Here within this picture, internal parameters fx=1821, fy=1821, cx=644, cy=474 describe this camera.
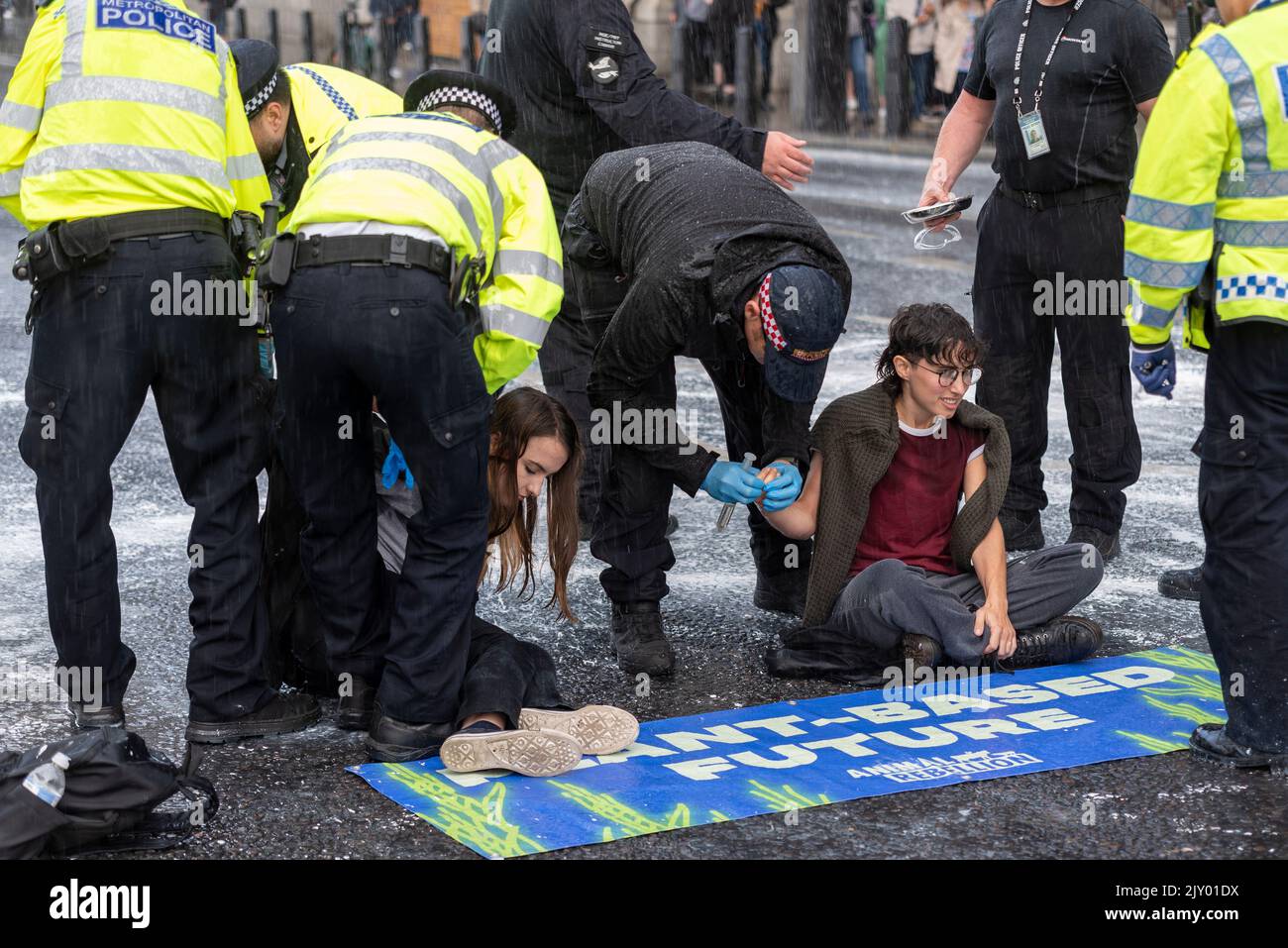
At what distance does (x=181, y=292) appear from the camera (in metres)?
3.89

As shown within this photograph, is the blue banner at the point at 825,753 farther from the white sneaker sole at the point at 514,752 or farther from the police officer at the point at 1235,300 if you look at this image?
the police officer at the point at 1235,300

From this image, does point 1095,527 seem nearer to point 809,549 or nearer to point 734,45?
point 809,549

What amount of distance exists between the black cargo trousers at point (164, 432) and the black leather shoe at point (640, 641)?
0.98m

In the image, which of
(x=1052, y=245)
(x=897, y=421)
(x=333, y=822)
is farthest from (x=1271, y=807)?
(x=1052, y=245)

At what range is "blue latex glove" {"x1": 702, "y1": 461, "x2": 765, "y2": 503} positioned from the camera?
4.65 m

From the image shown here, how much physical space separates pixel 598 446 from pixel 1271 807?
8.43 feet

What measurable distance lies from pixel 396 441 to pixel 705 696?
1108 millimetres

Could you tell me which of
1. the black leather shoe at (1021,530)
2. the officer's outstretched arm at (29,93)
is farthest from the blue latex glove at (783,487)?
the officer's outstretched arm at (29,93)

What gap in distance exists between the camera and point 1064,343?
5762 mm

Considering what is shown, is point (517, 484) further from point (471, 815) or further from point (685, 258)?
point (471, 815)

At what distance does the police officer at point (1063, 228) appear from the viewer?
18.2ft

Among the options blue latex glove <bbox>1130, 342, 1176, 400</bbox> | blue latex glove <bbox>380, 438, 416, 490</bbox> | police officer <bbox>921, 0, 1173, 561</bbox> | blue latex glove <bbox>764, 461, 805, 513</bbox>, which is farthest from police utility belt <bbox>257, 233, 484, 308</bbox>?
police officer <bbox>921, 0, 1173, 561</bbox>

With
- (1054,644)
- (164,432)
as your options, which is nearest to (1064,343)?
(1054,644)

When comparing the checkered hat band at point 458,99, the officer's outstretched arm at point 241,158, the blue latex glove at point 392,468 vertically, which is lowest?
the blue latex glove at point 392,468
